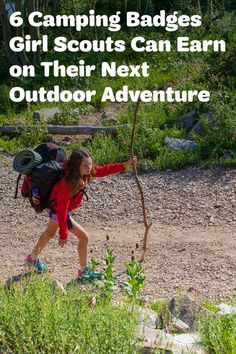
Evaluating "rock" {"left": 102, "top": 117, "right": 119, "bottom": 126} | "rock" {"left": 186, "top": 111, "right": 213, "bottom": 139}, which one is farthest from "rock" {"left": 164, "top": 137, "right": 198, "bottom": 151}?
"rock" {"left": 102, "top": 117, "right": 119, "bottom": 126}

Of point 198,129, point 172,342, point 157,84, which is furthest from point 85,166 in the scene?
point 157,84

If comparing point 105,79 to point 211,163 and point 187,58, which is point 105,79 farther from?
point 211,163

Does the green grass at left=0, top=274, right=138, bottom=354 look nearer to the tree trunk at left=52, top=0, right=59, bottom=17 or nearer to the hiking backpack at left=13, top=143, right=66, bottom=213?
the hiking backpack at left=13, top=143, right=66, bottom=213

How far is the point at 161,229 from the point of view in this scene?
9.34m

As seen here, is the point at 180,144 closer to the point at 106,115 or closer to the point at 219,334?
the point at 106,115

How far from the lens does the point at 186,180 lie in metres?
10.4

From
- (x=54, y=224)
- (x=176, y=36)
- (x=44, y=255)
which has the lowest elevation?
(x=44, y=255)

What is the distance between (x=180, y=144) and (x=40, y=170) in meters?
4.68

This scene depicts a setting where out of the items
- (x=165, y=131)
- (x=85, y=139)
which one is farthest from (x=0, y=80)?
(x=165, y=131)

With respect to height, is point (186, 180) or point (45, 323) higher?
point (45, 323)

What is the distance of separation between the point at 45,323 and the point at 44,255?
13.8ft

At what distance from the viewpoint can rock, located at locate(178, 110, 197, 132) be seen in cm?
1231

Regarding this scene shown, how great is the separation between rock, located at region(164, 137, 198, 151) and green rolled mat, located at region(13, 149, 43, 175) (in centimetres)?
453

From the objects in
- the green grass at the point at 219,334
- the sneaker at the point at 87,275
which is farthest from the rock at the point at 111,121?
the green grass at the point at 219,334
